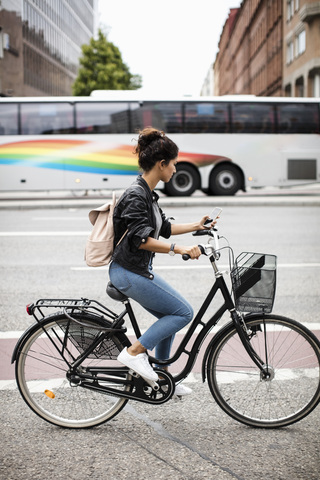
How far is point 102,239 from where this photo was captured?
345 cm

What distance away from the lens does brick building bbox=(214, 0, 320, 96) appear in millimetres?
38406

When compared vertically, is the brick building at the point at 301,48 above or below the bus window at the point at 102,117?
above

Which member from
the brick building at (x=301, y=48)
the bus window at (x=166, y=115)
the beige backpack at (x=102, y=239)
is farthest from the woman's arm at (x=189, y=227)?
the brick building at (x=301, y=48)

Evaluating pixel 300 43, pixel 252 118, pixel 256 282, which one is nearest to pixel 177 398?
pixel 256 282

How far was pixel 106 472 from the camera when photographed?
10.2 ft

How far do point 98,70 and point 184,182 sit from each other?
118 feet

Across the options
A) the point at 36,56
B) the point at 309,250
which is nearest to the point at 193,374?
the point at 309,250

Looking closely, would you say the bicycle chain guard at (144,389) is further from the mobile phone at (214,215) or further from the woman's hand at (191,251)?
the mobile phone at (214,215)

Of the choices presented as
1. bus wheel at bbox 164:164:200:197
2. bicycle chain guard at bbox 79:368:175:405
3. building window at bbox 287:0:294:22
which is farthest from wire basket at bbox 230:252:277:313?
building window at bbox 287:0:294:22

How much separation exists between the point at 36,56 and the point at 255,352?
55.7 meters

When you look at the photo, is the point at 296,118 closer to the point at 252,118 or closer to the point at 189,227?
the point at 252,118

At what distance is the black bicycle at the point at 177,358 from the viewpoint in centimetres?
354

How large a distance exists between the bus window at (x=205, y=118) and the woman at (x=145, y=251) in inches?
747

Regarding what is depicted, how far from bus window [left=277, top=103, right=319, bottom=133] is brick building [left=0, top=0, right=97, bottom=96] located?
21401 millimetres
